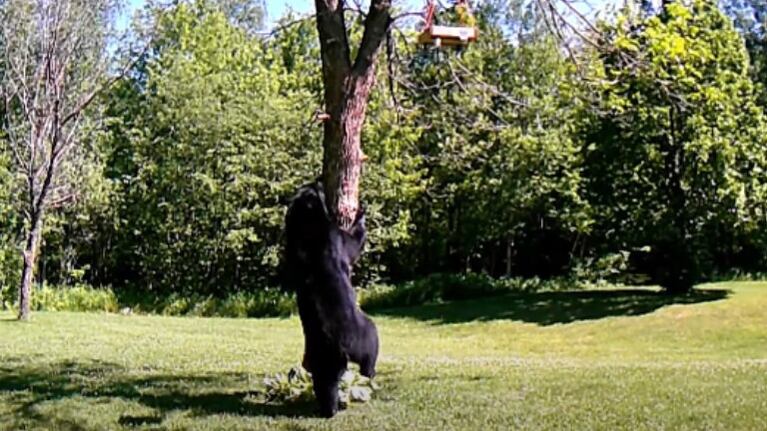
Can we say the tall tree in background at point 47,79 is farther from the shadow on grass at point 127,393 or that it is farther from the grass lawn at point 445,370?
the shadow on grass at point 127,393

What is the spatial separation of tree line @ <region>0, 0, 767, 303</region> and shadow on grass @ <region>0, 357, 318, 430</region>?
901 cm

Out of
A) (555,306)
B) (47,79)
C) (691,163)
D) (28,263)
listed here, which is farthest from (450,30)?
(555,306)

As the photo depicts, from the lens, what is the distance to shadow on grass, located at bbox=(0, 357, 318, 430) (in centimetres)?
589

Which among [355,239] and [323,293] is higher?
[355,239]

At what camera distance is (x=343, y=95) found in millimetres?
6262

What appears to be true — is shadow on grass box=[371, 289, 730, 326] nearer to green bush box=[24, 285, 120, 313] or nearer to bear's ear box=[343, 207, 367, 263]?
green bush box=[24, 285, 120, 313]

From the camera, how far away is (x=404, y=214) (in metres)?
21.2

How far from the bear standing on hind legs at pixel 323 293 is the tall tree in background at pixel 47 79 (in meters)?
9.59

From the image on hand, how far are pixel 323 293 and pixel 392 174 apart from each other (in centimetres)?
1522

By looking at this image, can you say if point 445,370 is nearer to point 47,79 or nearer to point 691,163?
point 47,79

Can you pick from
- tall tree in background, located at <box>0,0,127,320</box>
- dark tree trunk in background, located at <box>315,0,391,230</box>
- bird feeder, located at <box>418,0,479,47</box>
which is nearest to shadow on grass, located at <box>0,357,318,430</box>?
dark tree trunk in background, located at <box>315,0,391,230</box>

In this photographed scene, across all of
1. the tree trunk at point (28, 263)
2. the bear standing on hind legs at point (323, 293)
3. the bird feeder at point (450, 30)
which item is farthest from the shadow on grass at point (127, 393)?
the tree trunk at point (28, 263)

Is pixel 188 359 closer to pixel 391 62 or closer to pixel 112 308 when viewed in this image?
pixel 391 62

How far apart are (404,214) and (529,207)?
10.5 ft
